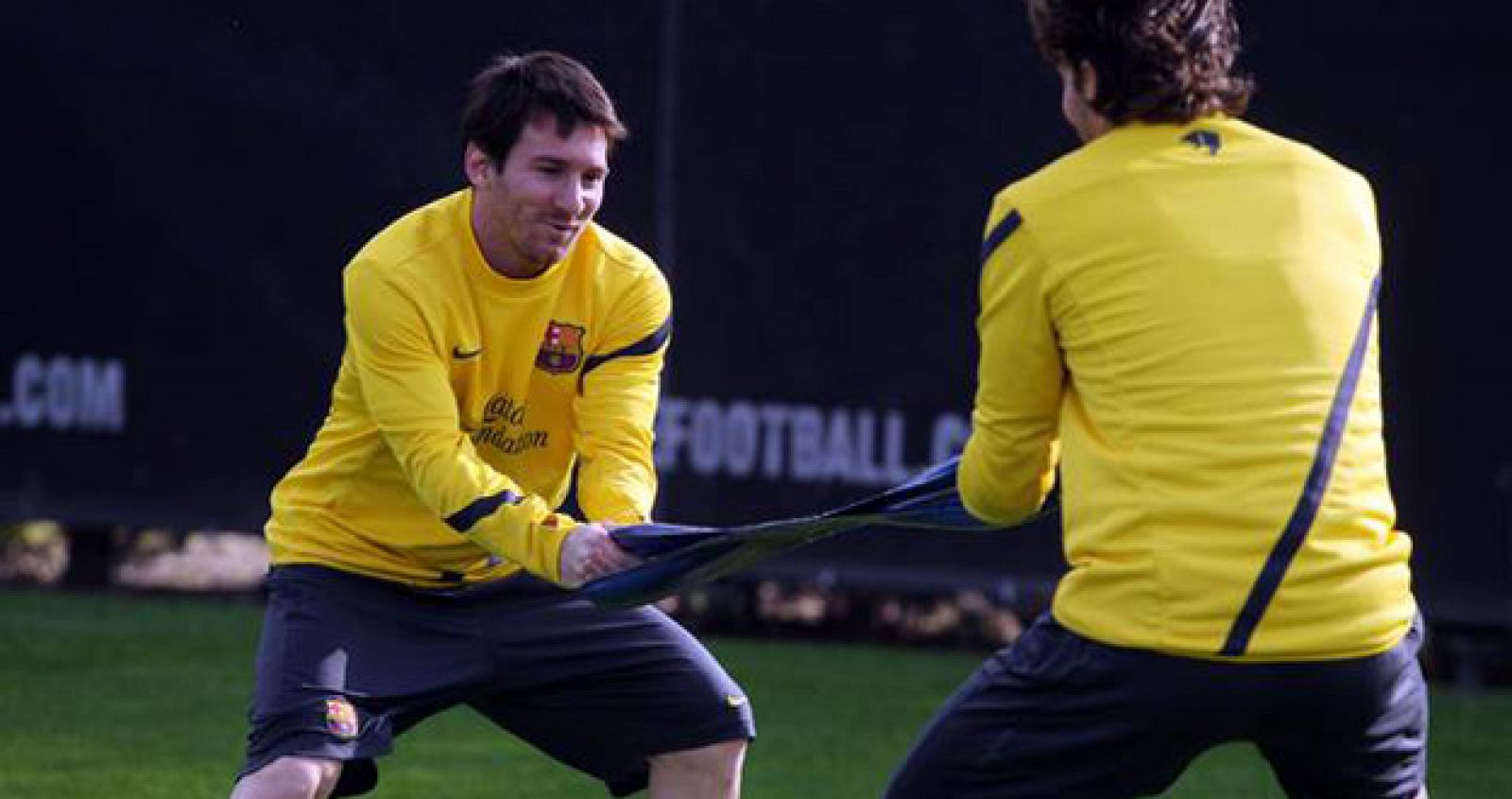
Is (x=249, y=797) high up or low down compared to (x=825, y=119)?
down

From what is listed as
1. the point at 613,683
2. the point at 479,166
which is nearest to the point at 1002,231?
the point at 479,166

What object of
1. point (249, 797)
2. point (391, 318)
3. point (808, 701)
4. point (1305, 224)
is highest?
point (1305, 224)

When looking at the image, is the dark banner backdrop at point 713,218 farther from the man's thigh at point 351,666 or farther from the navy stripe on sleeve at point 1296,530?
the navy stripe on sleeve at point 1296,530

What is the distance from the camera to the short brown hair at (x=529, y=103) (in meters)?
5.05

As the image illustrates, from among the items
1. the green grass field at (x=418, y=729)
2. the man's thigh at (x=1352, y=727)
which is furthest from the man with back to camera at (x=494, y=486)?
the green grass field at (x=418, y=729)

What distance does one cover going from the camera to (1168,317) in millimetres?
3754

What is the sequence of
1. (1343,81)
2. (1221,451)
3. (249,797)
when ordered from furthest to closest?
(1343,81) → (249,797) → (1221,451)

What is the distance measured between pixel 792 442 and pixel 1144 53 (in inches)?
203

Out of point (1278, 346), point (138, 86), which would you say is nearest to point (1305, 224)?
point (1278, 346)

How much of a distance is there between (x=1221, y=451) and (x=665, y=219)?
540cm

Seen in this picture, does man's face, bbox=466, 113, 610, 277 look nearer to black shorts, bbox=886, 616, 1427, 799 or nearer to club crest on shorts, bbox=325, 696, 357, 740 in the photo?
club crest on shorts, bbox=325, 696, 357, 740

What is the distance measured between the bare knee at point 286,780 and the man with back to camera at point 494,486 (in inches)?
1.2

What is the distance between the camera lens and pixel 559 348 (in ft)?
17.3

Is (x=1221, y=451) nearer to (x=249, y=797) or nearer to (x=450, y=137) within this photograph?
(x=249, y=797)
